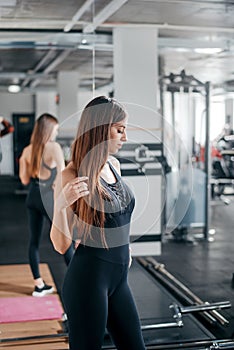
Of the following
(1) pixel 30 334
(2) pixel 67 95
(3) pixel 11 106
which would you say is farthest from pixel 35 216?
(3) pixel 11 106

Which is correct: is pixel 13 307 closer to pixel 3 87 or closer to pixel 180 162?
pixel 180 162

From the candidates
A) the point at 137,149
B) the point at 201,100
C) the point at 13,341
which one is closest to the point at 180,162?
the point at 201,100

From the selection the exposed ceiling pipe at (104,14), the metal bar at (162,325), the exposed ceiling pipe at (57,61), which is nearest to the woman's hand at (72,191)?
the metal bar at (162,325)

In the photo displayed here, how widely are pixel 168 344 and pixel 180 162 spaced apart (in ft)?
11.3

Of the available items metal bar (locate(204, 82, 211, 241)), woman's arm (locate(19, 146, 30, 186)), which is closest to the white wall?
metal bar (locate(204, 82, 211, 241))

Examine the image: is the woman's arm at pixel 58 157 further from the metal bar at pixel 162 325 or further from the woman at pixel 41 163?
the metal bar at pixel 162 325

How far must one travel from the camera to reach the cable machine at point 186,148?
5.91m

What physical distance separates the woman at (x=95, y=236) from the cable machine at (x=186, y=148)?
3.62 m

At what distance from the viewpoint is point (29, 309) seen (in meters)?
3.91

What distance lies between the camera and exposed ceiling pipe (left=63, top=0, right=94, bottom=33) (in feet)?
14.5

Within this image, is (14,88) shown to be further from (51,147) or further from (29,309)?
(29,309)

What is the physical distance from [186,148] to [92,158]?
13.3 feet

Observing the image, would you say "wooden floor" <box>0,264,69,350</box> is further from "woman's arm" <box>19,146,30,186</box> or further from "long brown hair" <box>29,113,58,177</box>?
"long brown hair" <box>29,113,58,177</box>

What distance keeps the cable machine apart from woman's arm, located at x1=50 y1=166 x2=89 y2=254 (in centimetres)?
366
